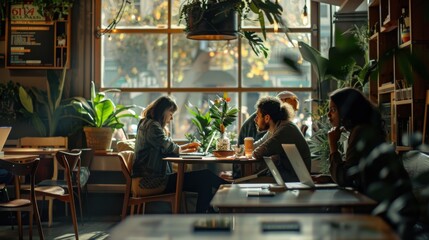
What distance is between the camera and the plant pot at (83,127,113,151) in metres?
7.95

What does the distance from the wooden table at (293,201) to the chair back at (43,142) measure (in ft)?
15.6

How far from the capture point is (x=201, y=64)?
8.46 m

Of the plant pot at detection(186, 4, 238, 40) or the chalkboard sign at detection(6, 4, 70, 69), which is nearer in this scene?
the plant pot at detection(186, 4, 238, 40)

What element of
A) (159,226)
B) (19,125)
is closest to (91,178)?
(19,125)

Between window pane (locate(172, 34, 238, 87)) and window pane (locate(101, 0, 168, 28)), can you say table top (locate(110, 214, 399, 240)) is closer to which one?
window pane (locate(172, 34, 238, 87))

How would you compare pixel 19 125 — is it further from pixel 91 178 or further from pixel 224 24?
pixel 224 24

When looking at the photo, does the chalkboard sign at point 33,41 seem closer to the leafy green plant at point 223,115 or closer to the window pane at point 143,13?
the window pane at point 143,13

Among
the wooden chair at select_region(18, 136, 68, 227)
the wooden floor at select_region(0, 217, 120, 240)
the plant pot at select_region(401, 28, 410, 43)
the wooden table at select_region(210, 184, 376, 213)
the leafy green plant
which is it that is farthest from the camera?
the wooden chair at select_region(18, 136, 68, 227)

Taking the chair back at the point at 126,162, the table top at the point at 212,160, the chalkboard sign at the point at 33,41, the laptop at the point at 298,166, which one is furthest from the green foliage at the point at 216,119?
the laptop at the point at 298,166

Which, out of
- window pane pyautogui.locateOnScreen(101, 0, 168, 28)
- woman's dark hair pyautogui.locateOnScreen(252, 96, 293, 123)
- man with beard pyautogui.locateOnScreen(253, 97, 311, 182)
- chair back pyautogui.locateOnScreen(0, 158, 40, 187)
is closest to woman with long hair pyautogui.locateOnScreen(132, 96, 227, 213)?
man with beard pyautogui.locateOnScreen(253, 97, 311, 182)

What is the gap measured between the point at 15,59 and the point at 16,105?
1.84ft

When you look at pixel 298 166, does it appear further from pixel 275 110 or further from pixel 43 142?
pixel 43 142

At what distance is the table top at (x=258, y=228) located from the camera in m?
1.37

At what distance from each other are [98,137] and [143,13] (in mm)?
1596
